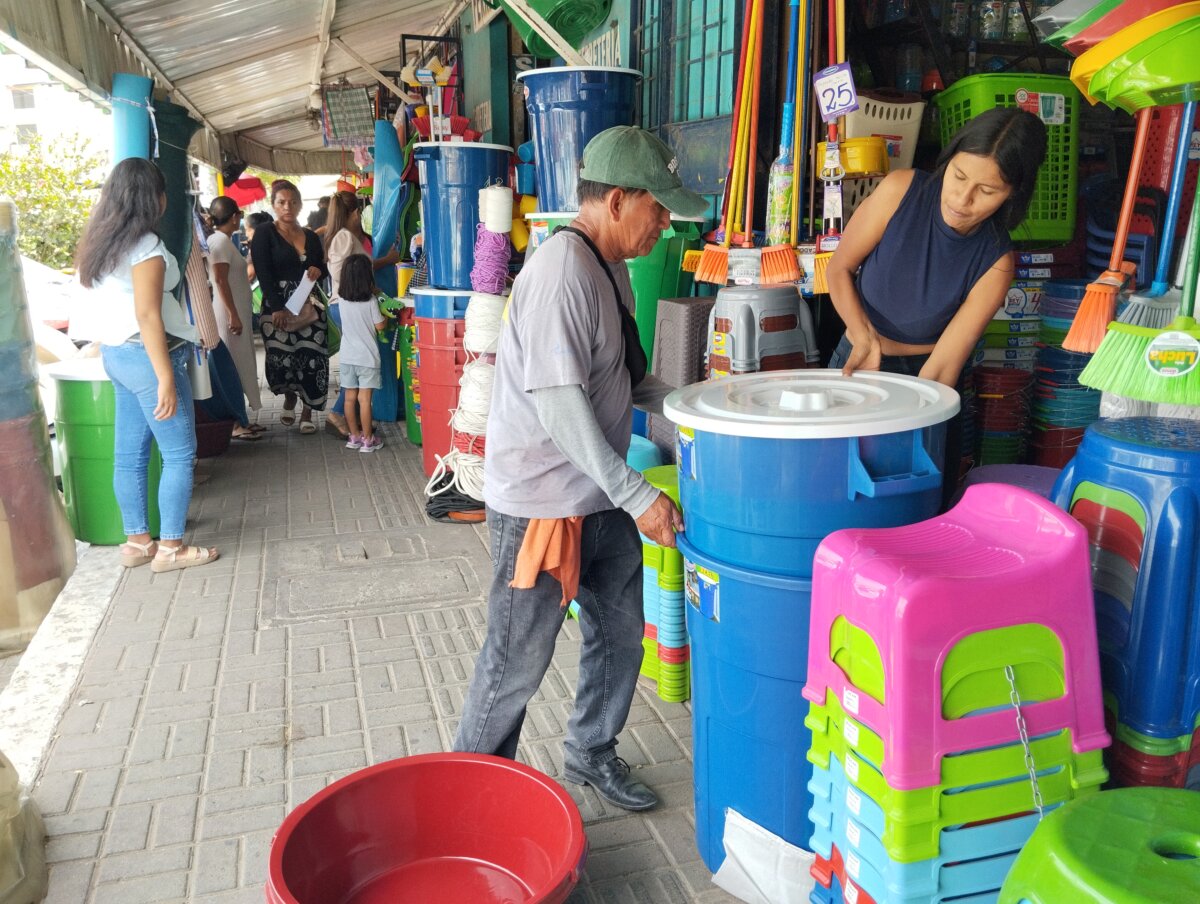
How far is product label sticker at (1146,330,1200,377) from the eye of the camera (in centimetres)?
176

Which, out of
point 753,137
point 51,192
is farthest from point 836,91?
point 51,192

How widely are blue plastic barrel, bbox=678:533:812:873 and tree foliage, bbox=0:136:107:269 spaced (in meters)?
9.68

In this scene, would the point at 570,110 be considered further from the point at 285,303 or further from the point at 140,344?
the point at 285,303

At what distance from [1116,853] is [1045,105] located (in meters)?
2.79

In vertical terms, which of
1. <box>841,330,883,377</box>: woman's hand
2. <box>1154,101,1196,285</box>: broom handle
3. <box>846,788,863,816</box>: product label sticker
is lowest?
<box>846,788,863,816</box>: product label sticker

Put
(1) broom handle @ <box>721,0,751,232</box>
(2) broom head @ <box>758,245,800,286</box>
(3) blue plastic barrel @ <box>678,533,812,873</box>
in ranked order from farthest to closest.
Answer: (1) broom handle @ <box>721,0,751,232</box> < (2) broom head @ <box>758,245,800,286</box> < (3) blue plastic barrel @ <box>678,533,812,873</box>

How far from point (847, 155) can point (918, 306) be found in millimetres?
A: 671

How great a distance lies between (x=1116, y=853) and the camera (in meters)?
1.26

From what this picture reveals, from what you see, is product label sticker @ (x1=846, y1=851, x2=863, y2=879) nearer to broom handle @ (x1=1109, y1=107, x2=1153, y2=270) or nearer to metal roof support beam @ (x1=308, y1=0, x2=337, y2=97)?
broom handle @ (x1=1109, y1=107, x2=1153, y2=270)

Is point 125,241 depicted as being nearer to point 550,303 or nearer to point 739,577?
point 550,303

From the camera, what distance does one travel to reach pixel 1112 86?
1.97 metres

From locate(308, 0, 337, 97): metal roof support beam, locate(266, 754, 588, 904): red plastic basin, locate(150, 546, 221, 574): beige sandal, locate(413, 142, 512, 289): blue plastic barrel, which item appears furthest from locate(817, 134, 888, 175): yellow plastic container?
locate(308, 0, 337, 97): metal roof support beam

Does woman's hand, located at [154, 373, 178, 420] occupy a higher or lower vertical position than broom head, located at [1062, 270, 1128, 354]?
lower

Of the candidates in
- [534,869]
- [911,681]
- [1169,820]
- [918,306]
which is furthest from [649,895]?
[918,306]
